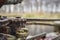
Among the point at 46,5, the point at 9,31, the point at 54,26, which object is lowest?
the point at 54,26

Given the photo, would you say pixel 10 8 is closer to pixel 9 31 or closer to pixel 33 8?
pixel 33 8

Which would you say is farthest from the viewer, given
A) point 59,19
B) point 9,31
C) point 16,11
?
point 16,11

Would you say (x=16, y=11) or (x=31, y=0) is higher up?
(x=31, y=0)

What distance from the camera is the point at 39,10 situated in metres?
2.30

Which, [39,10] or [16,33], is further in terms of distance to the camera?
[39,10]

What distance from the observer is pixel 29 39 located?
54.4 inches

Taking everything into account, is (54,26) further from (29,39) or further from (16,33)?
(16,33)

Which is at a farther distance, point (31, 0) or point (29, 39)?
point (31, 0)

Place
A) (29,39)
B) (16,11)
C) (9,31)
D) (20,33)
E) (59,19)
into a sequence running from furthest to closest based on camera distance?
(16,11) → (59,19) → (29,39) → (9,31) → (20,33)

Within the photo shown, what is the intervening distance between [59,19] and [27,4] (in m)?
0.54

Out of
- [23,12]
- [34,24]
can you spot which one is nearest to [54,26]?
[34,24]

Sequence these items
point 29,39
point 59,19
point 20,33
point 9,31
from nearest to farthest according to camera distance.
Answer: point 20,33, point 9,31, point 29,39, point 59,19

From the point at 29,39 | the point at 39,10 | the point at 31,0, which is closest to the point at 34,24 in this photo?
the point at 39,10

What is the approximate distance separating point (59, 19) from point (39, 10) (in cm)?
34
